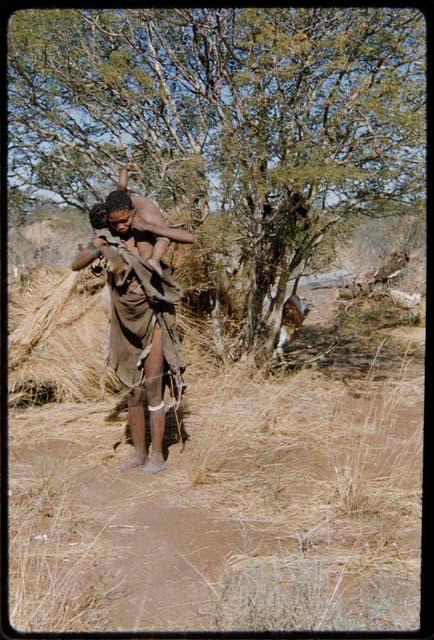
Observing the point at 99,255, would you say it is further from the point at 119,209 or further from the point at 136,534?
the point at 136,534

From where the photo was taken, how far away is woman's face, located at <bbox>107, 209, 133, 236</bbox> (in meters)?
4.07

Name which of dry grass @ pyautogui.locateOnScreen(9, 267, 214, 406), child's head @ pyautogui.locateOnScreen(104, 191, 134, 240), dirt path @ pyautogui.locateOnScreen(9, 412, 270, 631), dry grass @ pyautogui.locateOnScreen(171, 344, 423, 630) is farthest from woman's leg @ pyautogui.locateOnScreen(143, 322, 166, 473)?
dry grass @ pyautogui.locateOnScreen(9, 267, 214, 406)

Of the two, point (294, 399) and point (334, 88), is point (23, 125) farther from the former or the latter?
point (294, 399)

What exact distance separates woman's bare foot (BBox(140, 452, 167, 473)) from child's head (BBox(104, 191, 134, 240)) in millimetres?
1636

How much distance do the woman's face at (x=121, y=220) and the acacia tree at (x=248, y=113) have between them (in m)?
1.55

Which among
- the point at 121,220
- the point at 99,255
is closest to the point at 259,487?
the point at 99,255

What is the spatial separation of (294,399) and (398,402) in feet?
3.29

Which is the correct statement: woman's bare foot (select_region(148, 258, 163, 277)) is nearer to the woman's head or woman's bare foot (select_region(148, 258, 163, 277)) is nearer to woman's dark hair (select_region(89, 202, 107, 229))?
the woman's head

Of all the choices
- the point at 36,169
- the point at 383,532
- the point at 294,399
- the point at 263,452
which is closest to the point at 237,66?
the point at 36,169

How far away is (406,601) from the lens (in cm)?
271

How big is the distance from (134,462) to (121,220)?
173 cm

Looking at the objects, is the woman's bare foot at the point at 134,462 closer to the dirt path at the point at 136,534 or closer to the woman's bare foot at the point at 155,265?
the dirt path at the point at 136,534

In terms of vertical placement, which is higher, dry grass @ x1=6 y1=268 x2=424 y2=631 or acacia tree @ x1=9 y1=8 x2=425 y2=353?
acacia tree @ x1=9 y1=8 x2=425 y2=353

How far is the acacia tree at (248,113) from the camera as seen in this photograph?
5.34 m
